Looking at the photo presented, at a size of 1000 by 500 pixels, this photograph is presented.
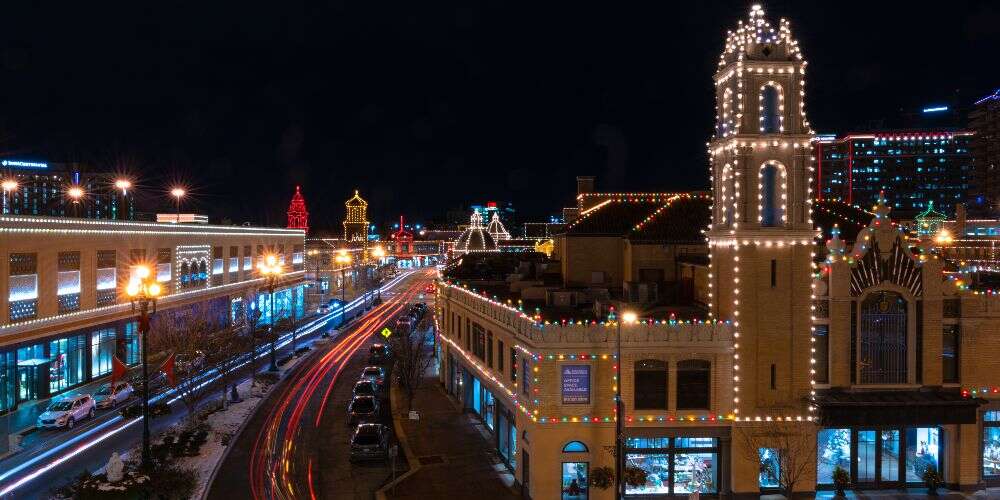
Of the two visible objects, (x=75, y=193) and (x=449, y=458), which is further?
(x=75, y=193)

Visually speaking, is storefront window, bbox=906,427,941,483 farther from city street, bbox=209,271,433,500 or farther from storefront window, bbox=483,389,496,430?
city street, bbox=209,271,433,500

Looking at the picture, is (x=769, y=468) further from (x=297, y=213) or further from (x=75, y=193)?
(x=297, y=213)

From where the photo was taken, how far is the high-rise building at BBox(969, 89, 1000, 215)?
134 m

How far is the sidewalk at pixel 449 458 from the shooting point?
27500mm

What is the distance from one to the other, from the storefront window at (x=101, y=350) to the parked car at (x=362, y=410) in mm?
19679

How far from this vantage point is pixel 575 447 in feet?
86.7

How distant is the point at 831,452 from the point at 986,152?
138580 mm

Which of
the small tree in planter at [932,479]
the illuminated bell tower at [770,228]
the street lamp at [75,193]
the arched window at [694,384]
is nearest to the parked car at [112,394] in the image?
the street lamp at [75,193]

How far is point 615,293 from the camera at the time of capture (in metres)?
40.1

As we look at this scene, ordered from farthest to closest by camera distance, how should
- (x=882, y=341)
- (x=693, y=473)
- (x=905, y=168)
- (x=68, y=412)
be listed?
(x=905, y=168), (x=68, y=412), (x=882, y=341), (x=693, y=473)

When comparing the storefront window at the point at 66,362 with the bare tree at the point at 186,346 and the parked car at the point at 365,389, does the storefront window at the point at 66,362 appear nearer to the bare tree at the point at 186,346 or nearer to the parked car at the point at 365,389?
the bare tree at the point at 186,346

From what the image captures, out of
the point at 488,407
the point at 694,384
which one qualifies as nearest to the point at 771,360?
the point at 694,384

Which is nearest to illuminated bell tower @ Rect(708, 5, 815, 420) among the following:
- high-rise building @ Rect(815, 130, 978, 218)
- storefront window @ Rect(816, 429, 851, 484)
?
storefront window @ Rect(816, 429, 851, 484)

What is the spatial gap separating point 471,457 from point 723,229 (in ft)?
48.4
